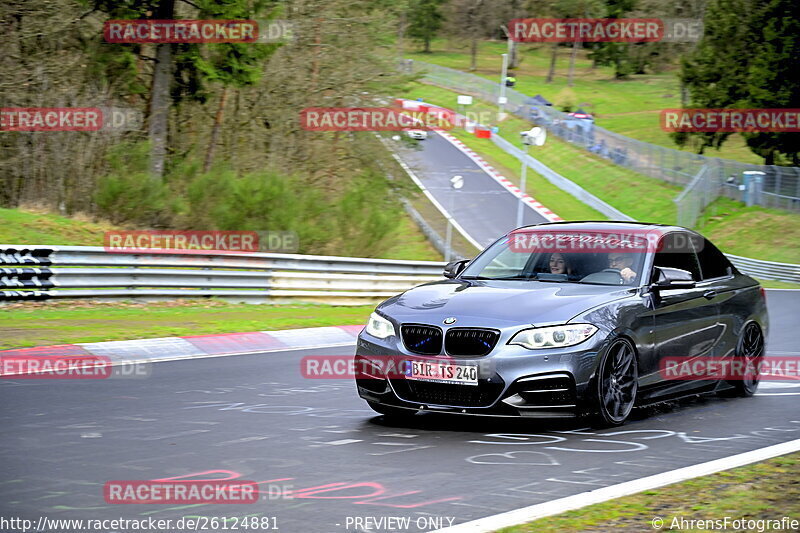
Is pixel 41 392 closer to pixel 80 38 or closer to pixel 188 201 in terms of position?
pixel 188 201

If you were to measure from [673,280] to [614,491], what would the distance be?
327 cm

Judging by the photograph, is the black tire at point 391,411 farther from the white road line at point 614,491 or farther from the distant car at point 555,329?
the white road line at point 614,491

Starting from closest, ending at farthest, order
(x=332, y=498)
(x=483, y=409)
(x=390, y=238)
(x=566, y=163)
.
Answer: (x=332, y=498) < (x=483, y=409) < (x=390, y=238) < (x=566, y=163)

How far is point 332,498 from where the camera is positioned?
5895mm

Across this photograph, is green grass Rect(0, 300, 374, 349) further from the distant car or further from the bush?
the distant car

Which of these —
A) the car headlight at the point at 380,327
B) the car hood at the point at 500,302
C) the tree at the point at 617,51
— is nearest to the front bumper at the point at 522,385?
the car hood at the point at 500,302

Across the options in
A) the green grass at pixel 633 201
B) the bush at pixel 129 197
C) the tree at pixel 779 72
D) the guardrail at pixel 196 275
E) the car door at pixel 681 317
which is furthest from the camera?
the tree at pixel 779 72

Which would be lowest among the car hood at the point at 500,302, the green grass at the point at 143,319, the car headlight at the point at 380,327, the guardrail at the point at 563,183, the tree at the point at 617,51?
the green grass at the point at 143,319

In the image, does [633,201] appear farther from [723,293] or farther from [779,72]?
[723,293]

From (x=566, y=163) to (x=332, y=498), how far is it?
60.4 meters

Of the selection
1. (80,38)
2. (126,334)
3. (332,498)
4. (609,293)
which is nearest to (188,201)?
(80,38)

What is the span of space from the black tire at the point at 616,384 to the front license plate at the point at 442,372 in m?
0.96

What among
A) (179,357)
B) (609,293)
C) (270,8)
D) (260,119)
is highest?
(270,8)

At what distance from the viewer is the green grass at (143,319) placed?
1339 centimetres
